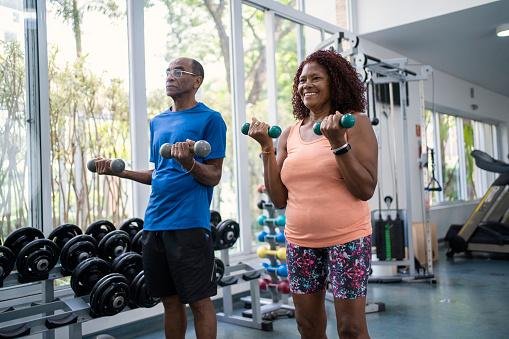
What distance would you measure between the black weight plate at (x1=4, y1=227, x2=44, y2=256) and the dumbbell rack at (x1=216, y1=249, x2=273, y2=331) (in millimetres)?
986

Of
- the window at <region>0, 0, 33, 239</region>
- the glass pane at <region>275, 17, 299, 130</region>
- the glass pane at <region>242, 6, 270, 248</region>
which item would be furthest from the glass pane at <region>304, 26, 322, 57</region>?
the window at <region>0, 0, 33, 239</region>

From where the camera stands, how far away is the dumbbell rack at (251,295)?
8.85 feet

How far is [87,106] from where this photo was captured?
273 centimetres

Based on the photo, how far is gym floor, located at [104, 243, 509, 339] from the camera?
255 centimetres

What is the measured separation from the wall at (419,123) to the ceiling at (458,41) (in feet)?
0.56

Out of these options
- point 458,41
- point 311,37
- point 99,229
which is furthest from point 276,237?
point 458,41

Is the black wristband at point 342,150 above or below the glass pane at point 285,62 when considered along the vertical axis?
below

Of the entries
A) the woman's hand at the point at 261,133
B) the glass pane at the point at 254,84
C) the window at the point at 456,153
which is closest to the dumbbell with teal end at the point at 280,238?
the glass pane at the point at 254,84

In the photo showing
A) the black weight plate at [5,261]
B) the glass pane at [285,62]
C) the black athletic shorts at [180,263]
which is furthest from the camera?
the glass pane at [285,62]

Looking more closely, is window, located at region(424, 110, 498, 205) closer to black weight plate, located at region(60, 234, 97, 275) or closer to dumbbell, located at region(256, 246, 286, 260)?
dumbbell, located at region(256, 246, 286, 260)

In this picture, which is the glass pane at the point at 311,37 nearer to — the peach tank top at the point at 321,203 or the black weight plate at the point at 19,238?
the black weight plate at the point at 19,238

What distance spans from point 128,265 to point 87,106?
1094 mm

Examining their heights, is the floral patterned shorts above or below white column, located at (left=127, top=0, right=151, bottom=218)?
below

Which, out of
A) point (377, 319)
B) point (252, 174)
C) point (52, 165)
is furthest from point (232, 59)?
point (377, 319)
